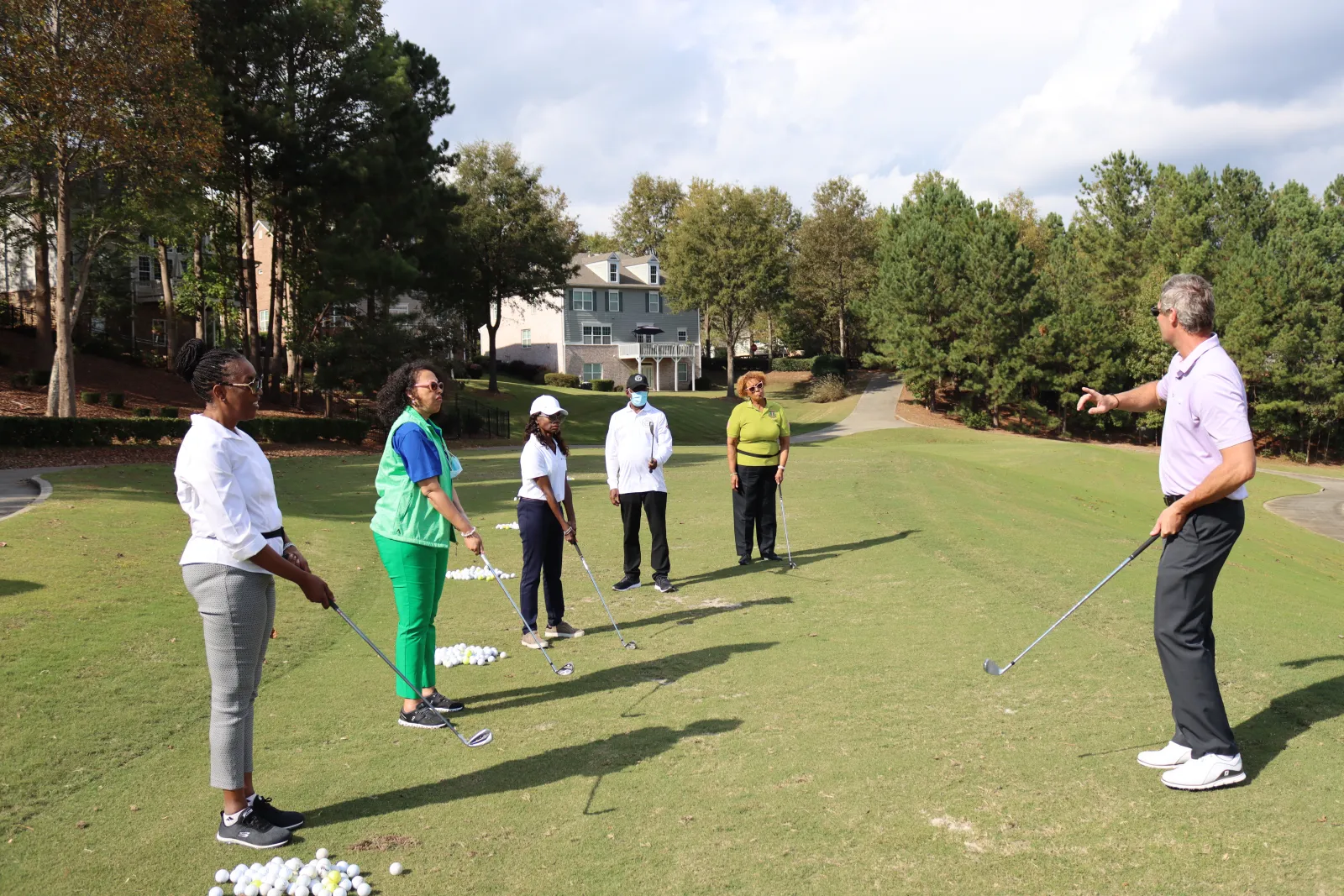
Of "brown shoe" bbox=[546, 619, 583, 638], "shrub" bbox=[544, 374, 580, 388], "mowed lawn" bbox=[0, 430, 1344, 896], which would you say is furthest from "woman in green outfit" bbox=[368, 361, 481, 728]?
"shrub" bbox=[544, 374, 580, 388]

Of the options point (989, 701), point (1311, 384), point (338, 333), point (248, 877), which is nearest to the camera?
point (248, 877)

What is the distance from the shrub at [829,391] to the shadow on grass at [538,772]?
2341 inches

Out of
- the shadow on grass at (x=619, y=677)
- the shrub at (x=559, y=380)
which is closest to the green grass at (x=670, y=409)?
the shrub at (x=559, y=380)

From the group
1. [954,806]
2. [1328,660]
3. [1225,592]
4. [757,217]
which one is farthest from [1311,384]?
[954,806]

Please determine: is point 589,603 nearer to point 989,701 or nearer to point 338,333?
point 989,701

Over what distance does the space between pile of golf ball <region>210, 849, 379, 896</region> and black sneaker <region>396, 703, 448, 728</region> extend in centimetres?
190

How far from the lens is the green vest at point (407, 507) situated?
5809mm

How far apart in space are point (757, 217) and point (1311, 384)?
1338 inches

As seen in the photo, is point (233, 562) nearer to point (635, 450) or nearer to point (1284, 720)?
point (1284, 720)

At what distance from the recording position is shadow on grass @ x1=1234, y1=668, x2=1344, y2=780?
5.14 meters

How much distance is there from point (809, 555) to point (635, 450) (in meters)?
3.40

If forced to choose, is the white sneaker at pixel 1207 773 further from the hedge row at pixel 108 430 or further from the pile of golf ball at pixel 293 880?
the hedge row at pixel 108 430

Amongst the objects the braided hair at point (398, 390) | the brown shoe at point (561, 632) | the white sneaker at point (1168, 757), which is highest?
the braided hair at point (398, 390)

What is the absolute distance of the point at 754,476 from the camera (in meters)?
11.5
